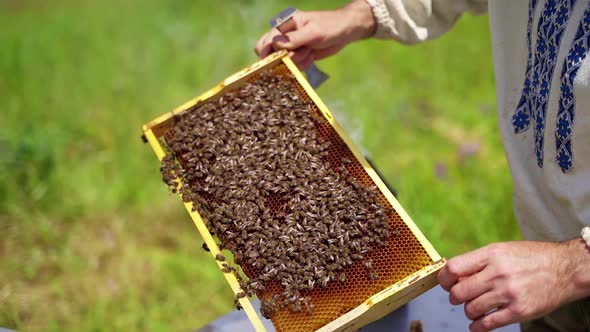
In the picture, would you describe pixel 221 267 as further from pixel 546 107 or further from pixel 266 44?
pixel 546 107

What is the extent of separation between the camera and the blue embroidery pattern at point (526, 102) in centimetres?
275

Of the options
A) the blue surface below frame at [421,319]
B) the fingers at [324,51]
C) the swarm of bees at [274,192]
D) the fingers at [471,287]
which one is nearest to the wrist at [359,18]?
the fingers at [324,51]

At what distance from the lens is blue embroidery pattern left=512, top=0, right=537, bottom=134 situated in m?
2.75

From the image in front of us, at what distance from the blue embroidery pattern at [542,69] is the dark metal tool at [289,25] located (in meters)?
1.25

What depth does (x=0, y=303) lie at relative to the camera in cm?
404

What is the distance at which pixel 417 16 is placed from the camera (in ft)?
11.1

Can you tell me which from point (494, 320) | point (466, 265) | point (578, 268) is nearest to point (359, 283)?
point (466, 265)

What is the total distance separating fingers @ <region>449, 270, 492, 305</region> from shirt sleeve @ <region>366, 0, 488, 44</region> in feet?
5.47

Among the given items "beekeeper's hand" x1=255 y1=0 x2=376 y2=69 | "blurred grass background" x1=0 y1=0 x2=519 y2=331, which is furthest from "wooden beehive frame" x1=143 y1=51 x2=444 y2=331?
"blurred grass background" x1=0 y1=0 x2=519 y2=331

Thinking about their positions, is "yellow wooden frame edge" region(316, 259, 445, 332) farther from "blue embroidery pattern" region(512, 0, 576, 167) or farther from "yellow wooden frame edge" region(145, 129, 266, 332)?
"blue embroidery pattern" region(512, 0, 576, 167)

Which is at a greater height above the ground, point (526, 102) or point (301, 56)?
point (301, 56)

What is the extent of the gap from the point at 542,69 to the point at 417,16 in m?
0.97

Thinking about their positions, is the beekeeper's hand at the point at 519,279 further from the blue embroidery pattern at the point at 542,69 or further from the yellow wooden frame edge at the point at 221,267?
the yellow wooden frame edge at the point at 221,267

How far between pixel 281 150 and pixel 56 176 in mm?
3377
